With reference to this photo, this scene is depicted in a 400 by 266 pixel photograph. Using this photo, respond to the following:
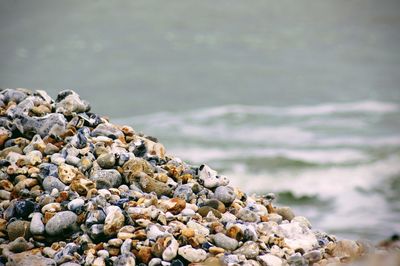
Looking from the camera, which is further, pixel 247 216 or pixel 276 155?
pixel 276 155

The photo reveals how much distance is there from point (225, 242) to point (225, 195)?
61 cm

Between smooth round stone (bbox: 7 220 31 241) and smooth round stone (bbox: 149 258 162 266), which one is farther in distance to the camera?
smooth round stone (bbox: 7 220 31 241)

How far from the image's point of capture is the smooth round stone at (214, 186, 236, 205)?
14.0 feet

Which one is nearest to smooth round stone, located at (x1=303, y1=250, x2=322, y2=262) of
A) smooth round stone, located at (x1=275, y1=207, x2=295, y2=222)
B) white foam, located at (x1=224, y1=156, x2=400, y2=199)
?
smooth round stone, located at (x1=275, y1=207, x2=295, y2=222)

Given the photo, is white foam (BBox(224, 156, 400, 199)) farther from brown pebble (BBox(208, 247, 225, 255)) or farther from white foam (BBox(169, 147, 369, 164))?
brown pebble (BBox(208, 247, 225, 255))

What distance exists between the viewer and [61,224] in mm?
3701

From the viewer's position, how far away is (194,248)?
3623mm

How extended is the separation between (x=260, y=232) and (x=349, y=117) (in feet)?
55.6

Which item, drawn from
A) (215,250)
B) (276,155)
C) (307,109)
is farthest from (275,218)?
(307,109)

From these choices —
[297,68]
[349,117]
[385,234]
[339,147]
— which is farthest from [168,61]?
[385,234]

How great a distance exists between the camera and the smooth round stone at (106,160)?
4.25 metres

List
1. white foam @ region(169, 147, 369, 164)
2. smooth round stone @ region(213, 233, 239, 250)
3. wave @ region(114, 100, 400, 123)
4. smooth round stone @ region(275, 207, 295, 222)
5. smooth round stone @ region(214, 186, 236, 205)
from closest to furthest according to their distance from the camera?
smooth round stone @ region(213, 233, 239, 250)
smooth round stone @ region(214, 186, 236, 205)
smooth round stone @ region(275, 207, 295, 222)
white foam @ region(169, 147, 369, 164)
wave @ region(114, 100, 400, 123)

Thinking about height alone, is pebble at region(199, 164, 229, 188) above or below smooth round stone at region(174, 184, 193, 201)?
above

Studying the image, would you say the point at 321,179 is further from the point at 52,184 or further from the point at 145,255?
the point at 145,255
